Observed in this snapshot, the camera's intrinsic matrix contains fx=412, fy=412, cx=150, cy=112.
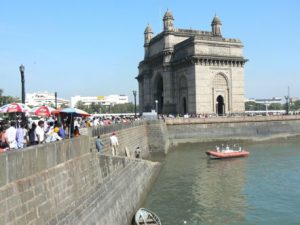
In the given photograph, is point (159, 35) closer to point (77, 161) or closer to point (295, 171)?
point (295, 171)

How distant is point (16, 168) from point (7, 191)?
634mm

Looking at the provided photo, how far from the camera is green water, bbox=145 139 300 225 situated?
17.8m

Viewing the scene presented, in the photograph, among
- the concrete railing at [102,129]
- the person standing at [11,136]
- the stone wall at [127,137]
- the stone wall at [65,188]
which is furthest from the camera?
the stone wall at [127,137]

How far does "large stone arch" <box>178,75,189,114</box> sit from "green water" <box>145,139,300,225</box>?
24.6m

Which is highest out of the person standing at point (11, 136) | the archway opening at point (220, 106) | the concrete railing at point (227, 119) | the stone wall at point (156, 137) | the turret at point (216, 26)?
the turret at point (216, 26)

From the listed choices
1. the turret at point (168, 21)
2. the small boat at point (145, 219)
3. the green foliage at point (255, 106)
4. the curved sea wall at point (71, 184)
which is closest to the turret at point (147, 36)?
the turret at point (168, 21)

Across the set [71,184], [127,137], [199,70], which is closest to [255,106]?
[199,70]

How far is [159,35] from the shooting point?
6631 centimetres

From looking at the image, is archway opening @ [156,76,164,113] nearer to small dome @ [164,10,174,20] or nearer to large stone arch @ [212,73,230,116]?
small dome @ [164,10,174,20]

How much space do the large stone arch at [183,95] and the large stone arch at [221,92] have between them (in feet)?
13.9

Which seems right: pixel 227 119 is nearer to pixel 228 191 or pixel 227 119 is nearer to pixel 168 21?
pixel 168 21

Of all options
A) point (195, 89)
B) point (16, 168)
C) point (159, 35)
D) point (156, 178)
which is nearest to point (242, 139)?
point (195, 89)

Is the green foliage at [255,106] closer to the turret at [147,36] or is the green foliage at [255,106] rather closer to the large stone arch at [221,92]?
the turret at [147,36]

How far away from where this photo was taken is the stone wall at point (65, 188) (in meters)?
8.20
